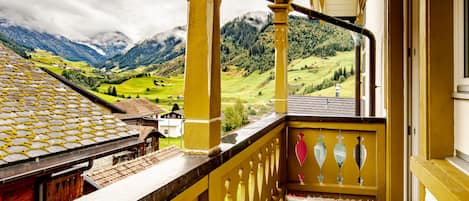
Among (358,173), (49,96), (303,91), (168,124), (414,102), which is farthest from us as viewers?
(303,91)

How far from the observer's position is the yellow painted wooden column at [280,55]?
3.62 metres

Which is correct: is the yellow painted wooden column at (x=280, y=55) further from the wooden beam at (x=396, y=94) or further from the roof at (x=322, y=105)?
the wooden beam at (x=396, y=94)

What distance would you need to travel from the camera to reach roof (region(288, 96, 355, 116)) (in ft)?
14.5

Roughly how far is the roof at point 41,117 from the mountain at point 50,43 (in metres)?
0.06

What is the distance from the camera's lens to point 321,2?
5.12 metres

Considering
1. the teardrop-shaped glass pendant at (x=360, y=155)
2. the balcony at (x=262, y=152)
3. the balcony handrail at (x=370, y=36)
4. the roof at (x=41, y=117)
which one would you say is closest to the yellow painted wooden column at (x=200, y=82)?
the balcony at (x=262, y=152)

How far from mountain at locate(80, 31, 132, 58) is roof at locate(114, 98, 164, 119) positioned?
22cm

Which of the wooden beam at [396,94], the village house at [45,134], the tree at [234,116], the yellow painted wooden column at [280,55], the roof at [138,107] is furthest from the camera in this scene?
the yellow painted wooden column at [280,55]

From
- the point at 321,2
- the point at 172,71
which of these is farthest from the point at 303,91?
the point at 172,71

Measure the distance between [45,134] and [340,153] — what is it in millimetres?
2713

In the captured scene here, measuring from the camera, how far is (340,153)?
3471 millimetres

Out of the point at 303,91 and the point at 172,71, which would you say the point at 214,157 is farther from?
the point at 303,91

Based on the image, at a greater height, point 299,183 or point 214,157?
point 214,157

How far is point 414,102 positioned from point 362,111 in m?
2.64
